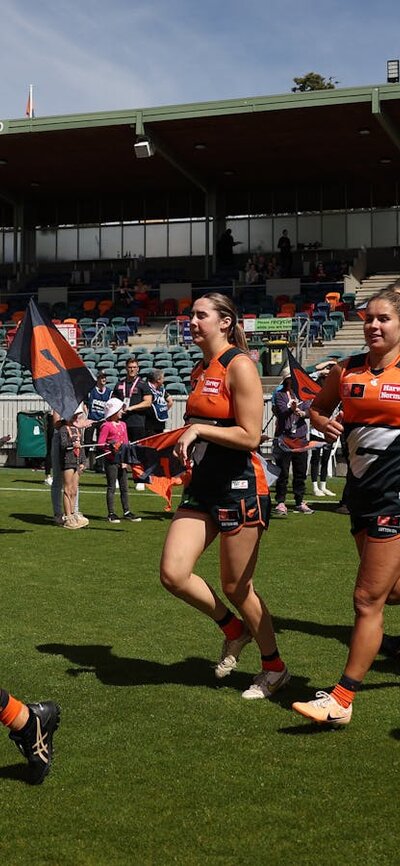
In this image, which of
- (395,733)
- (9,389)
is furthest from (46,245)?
(395,733)

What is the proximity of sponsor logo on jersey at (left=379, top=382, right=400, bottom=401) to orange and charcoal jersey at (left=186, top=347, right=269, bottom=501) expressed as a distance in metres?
0.76

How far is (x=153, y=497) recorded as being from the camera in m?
15.9

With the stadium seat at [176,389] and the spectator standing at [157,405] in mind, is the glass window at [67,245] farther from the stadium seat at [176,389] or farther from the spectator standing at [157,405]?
the spectator standing at [157,405]

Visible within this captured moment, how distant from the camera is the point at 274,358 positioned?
81.5 ft

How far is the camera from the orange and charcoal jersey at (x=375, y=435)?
4.60 metres

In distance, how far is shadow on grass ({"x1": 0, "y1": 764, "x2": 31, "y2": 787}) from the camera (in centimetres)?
396

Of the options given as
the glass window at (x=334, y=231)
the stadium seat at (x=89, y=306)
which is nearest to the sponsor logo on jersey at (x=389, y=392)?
the stadium seat at (x=89, y=306)

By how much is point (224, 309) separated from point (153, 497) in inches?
431

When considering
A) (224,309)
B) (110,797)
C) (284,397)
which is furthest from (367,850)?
(284,397)

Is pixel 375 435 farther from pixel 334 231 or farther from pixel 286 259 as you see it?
pixel 334 231

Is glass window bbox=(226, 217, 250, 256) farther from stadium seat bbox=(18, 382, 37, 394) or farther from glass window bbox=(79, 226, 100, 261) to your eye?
stadium seat bbox=(18, 382, 37, 394)

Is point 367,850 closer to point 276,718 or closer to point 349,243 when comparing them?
point 276,718

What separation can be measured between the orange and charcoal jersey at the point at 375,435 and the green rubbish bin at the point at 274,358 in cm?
2010

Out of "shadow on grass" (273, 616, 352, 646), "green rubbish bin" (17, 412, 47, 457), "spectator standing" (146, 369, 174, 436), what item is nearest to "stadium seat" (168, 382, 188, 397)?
"green rubbish bin" (17, 412, 47, 457)
